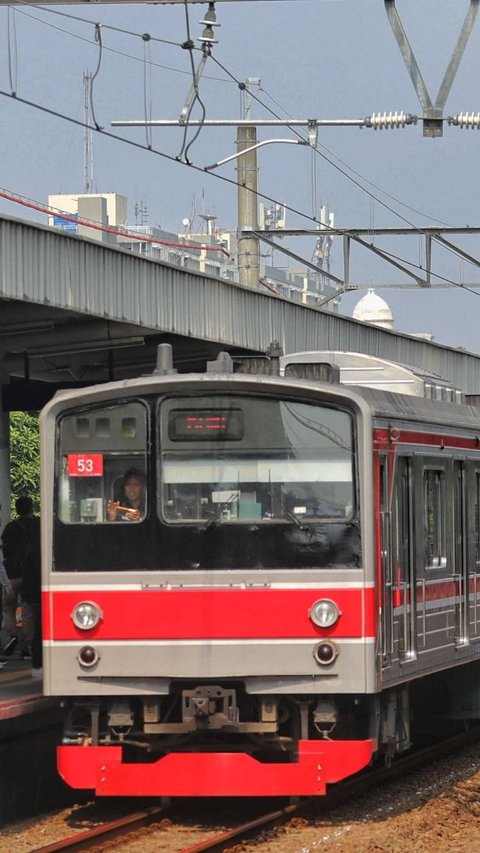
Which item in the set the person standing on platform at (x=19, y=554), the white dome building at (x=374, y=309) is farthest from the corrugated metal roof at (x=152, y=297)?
the white dome building at (x=374, y=309)

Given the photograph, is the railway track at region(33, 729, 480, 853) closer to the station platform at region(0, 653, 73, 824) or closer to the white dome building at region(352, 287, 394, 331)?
the station platform at region(0, 653, 73, 824)

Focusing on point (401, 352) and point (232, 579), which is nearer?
point (232, 579)

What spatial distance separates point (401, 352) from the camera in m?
25.3

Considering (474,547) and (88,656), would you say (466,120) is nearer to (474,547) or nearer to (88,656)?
(474,547)

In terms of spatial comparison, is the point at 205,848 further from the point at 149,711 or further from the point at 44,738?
the point at 44,738

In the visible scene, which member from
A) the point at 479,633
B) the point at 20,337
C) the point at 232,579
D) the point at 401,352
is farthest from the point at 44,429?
the point at 401,352

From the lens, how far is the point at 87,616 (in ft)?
34.6

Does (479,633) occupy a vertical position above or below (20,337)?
below

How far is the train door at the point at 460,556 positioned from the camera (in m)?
12.8

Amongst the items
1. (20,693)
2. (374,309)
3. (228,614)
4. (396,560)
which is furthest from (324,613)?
(374,309)

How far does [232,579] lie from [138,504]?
2.58 feet

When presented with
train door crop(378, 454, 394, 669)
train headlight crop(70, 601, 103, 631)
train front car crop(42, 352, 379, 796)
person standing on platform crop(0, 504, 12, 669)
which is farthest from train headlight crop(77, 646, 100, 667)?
person standing on platform crop(0, 504, 12, 669)

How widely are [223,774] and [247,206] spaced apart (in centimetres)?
1540

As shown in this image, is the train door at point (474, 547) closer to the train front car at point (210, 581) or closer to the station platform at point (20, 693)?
the train front car at point (210, 581)
